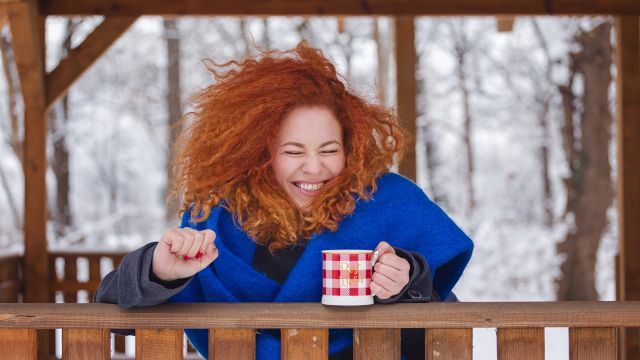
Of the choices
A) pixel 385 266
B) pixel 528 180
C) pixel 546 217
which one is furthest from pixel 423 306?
pixel 528 180

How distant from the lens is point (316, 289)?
189 centimetres

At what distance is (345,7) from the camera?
471 cm

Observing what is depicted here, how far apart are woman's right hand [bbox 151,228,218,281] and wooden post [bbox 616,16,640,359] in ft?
12.0

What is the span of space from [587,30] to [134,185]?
10699 millimetres

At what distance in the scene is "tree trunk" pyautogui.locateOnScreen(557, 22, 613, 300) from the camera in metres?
9.39

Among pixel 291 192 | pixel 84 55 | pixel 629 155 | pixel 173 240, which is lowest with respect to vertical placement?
pixel 173 240

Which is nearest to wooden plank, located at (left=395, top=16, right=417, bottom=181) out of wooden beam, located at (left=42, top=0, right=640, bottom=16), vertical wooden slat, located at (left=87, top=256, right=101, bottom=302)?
wooden beam, located at (left=42, top=0, right=640, bottom=16)

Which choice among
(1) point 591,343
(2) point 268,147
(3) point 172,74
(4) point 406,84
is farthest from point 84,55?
(3) point 172,74

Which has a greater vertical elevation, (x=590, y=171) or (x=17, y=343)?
(x=590, y=171)

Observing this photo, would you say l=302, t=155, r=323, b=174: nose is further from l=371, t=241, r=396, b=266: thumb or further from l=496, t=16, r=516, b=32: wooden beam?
l=496, t=16, r=516, b=32: wooden beam

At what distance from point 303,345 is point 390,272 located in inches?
8.8

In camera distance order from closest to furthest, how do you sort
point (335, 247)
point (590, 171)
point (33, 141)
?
point (335, 247) < point (33, 141) < point (590, 171)

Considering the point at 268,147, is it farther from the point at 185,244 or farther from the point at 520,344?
the point at 520,344

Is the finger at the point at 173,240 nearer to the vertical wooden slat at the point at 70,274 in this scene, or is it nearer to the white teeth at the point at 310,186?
the white teeth at the point at 310,186
